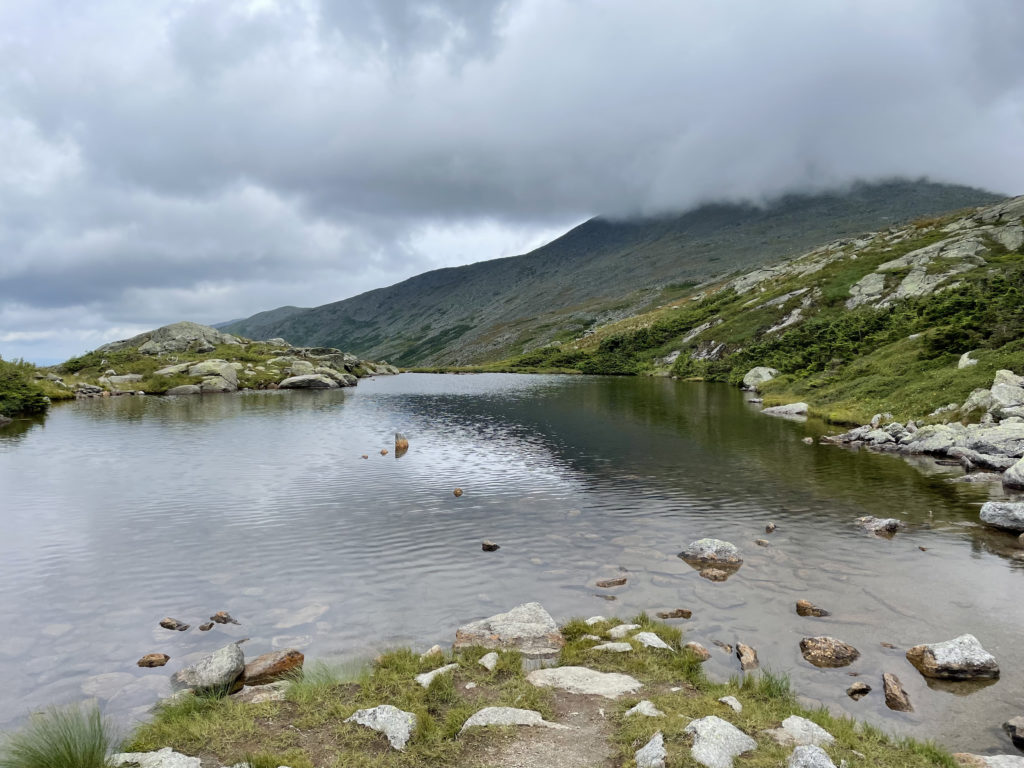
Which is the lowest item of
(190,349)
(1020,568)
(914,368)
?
(1020,568)

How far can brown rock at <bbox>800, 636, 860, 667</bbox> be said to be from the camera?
1505cm

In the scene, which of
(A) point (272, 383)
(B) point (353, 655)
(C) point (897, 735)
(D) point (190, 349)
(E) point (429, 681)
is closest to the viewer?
(C) point (897, 735)

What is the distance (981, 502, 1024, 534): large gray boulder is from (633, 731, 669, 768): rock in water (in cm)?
2535

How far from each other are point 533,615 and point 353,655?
5540 mm

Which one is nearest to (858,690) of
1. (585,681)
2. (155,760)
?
(585,681)

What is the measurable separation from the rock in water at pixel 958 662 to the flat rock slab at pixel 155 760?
1737 centimetres

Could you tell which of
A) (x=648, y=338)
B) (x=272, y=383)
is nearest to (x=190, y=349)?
(x=272, y=383)

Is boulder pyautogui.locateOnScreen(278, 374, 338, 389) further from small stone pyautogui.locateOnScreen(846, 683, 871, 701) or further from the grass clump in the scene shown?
small stone pyautogui.locateOnScreen(846, 683, 871, 701)

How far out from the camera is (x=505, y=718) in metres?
11.8

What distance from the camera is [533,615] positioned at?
17375mm

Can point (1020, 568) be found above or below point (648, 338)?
below

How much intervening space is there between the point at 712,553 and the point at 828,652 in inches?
299

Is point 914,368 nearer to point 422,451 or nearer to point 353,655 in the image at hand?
point 422,451

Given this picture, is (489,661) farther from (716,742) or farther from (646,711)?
(716,742)
